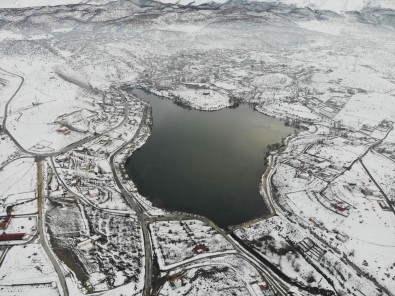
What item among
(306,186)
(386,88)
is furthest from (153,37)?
(306,186)

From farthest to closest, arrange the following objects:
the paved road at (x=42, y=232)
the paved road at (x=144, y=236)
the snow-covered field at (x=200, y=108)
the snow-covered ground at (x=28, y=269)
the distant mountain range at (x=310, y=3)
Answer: the distant mountain range at (x=310, y=3), the snow-covered field at (x=200, y=108), the paved road at (x=144, y=236), the paved road at (x=42, y=232), the snow-covered ground at (x=28, y=269)

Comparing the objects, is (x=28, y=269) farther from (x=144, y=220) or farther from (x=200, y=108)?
(x=200, y=108)

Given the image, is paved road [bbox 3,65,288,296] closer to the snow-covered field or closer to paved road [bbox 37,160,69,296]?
paved road [bbox 37,160,69,296]

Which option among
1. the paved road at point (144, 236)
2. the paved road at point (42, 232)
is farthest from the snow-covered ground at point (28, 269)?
the paved road at point (144, 236)

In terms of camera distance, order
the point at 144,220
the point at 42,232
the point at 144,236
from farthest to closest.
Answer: the point at 144,220 < the point at 144,236 < the point at 42,232

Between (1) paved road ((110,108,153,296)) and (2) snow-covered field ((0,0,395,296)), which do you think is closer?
(1) paved road ((110,108,153,296))

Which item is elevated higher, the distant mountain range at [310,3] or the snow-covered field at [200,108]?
the distant mountain range at [310,3]

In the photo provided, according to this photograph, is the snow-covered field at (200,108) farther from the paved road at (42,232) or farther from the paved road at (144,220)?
the paved road at (42,232)

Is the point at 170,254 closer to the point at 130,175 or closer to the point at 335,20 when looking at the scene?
the point at 130,175

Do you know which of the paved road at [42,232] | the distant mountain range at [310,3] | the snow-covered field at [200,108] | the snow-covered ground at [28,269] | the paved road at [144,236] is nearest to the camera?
the snow-covered ground at [28,269]

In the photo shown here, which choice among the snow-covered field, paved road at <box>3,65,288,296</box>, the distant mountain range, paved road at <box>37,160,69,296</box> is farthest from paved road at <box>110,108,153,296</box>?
the distant mountain range

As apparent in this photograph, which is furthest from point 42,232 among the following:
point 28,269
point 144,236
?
point 144,236
